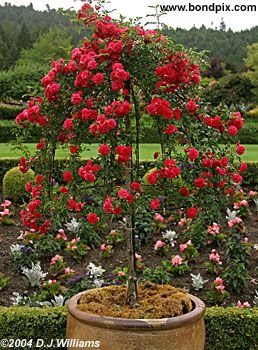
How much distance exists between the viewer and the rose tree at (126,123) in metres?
3.55

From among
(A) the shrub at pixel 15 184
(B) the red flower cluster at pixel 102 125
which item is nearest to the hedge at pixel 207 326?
(B) the red flower cluster at pixel 102 125

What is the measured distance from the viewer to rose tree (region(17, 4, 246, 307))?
11.6 feet

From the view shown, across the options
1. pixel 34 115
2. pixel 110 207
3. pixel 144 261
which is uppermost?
pixel 34 115

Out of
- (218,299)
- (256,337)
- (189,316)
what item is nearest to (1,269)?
(218,299)

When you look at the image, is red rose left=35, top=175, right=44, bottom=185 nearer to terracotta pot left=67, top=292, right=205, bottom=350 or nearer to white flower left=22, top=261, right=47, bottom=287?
terracotta pot left=67, top=292, right=205, bottom=350

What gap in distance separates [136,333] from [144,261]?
10.1 ft

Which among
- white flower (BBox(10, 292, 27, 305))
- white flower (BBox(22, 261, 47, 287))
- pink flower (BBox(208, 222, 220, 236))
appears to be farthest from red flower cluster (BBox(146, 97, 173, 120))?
pink flower (BBox(208, 222, 220, 236))

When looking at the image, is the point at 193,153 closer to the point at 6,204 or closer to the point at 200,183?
the point at 200,183

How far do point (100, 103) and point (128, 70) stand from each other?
0.27 m

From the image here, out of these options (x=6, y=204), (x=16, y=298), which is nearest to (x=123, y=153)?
(x=16, y=298)

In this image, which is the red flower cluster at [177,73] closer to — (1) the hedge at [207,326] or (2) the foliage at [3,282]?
(1) the hedge at [207,326]

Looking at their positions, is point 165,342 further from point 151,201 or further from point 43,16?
point 43,16

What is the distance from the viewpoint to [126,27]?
12.4ft

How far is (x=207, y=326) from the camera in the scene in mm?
4598
